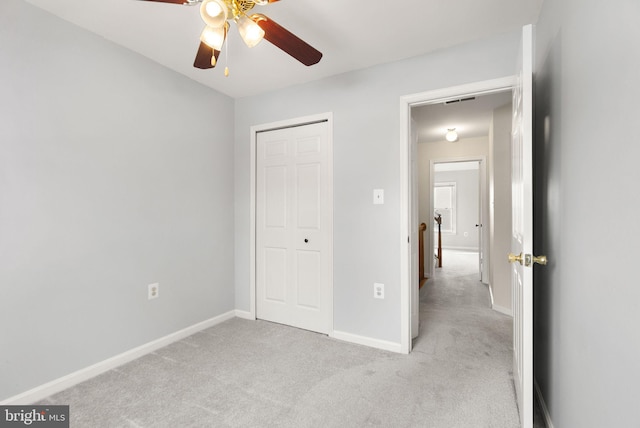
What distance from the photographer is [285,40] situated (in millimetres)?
1645

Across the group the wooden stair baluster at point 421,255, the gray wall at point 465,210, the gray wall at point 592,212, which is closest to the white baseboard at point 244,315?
the gray wall at point 592,212

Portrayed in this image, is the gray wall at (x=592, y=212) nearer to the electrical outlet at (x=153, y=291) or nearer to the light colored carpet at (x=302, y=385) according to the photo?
the light colored carpet at (x=302, y=385)

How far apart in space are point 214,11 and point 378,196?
1715mm

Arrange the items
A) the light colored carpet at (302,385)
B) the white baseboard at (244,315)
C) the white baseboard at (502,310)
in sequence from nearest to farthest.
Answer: the light colored carpet at (302,385) → the white baseboard at (244,315) → the white baseboard at (502,310)

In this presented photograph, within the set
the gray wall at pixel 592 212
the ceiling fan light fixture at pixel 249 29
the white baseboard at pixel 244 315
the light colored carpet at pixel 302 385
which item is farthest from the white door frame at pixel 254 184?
the gray wall at pixel 592 212

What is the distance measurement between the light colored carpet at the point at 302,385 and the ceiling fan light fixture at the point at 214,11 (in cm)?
204

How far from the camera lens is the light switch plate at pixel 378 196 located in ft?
8.24

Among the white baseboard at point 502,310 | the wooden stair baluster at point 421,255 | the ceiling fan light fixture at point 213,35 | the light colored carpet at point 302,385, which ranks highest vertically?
the ceiling fan light fixture at point 213,35

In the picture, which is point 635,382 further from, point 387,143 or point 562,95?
point 387,143

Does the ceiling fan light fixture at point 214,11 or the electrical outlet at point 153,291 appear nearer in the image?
the ceiling fan light fixture at point 214,11

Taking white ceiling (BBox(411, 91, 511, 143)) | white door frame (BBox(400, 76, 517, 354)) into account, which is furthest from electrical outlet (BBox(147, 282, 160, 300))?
white ceiling (BBox(411, 91, 511, 143))

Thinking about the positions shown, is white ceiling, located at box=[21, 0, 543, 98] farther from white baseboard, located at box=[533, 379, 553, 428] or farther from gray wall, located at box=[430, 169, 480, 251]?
gray wall, located at box=[430, 169, 480, 251]

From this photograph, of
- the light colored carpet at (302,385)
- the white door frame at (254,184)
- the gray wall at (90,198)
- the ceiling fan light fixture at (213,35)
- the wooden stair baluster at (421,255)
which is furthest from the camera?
the wooden stair baluster at (421,255)

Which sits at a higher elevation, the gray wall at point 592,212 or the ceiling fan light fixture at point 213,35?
the ceiling fan light fixture at point 213,35
